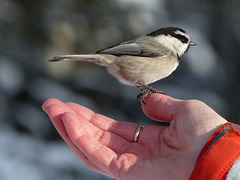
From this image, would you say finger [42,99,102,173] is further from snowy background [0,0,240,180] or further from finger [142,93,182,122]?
snowy background [0,0,240,180]

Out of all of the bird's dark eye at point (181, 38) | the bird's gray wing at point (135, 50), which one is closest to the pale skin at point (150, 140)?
the bird's gray wing at point (135, 50)

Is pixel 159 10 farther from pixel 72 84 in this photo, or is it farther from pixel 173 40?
pixel 173 40

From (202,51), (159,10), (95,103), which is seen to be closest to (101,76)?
(95,103)

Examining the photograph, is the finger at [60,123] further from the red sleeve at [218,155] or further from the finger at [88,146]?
the red sleeve at [218,155]

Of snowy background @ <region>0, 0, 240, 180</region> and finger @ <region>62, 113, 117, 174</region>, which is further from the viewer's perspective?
snowy background @ <region>0, 0, 240, 180</region>

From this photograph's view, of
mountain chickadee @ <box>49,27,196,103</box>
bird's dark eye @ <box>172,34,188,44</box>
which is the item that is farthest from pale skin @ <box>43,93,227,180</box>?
bird's dark eye @ <box>172,34,188,44</box>
